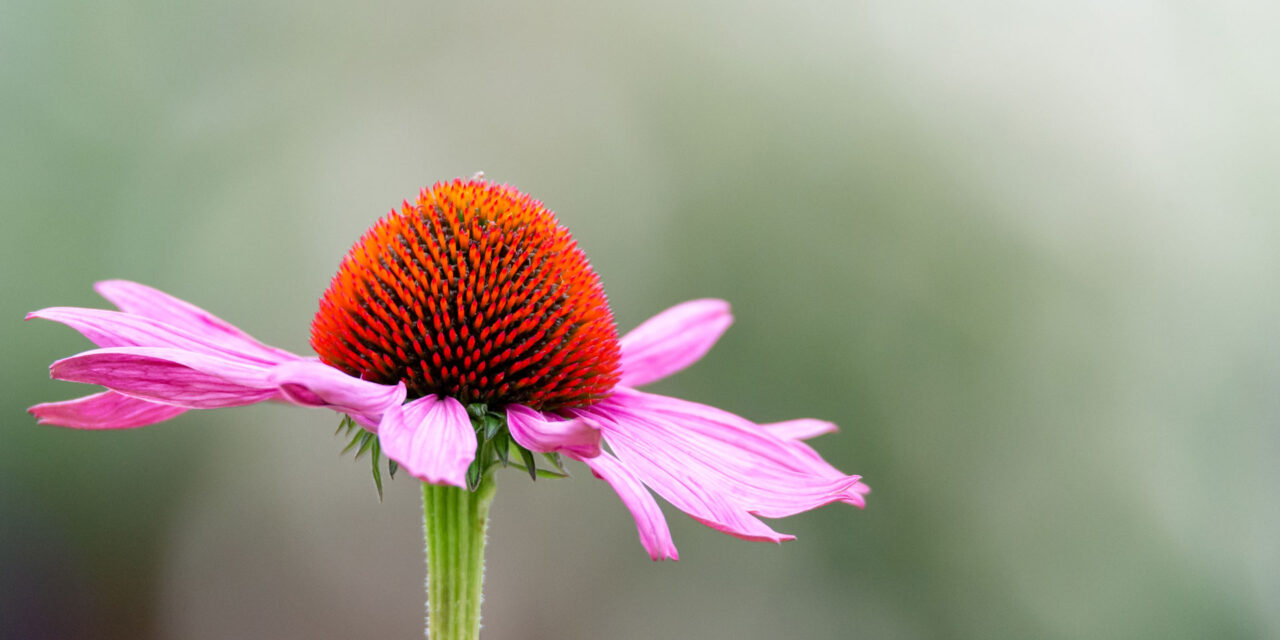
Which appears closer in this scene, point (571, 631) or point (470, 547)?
point (470, 547)

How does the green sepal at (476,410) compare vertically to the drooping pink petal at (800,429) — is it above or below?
below

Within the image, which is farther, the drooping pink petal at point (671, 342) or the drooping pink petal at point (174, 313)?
the drooping pink petal at point (671, 342)

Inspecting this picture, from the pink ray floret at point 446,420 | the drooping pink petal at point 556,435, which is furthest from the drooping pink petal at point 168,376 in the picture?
the drooping pink petal at point 556,435

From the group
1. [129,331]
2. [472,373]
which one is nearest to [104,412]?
[129,331]

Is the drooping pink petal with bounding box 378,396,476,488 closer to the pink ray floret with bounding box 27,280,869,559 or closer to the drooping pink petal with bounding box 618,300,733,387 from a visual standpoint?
the pink ray floret with bounding box 27,280,869,559

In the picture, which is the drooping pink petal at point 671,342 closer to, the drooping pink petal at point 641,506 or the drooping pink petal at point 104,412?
the drooping pink petal at point 641,506

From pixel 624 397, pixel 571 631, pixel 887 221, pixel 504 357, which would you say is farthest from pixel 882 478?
pixel 504 357

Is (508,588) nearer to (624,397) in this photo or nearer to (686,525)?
(686,525)
